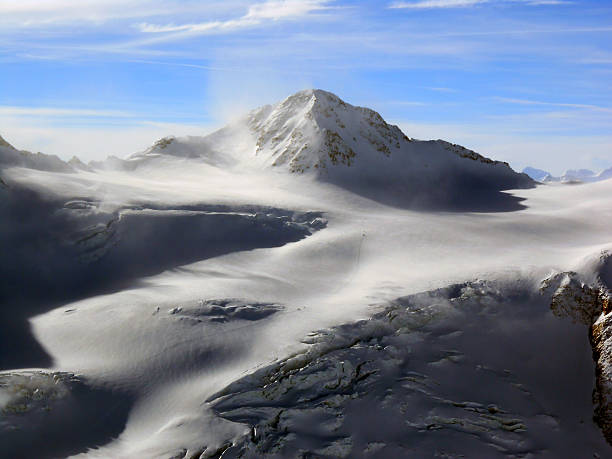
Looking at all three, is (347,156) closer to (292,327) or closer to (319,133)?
(319,133)

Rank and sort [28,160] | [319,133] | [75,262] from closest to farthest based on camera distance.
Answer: [75,262] < [28,160] < [319,133]

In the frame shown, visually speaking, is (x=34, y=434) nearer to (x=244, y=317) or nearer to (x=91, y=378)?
(x=91, y=378)

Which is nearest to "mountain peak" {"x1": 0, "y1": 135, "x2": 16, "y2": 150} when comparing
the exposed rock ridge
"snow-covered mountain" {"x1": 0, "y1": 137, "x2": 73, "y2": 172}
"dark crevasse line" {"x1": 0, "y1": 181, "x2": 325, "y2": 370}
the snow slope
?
"snow-covered mountain" {"x1": 0, "y1": 137, "x2": 73, "y2": 172}

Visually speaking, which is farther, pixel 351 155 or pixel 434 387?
pixel 351 155

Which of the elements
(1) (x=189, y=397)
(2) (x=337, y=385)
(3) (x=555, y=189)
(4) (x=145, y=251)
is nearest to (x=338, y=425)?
(2) (x=337, y=385)

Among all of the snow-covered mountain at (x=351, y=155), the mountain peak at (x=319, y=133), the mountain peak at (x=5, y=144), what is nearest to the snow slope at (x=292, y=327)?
the mountain peak at (x=5, y=144)

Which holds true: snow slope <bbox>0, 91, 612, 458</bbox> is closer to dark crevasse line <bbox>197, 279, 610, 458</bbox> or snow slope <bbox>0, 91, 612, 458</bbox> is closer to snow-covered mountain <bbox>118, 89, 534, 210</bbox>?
dark crevasse line <bbox>197, 279, 610, 458</bbox>

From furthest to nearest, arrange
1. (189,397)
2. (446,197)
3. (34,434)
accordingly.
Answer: (446,197) < (189,397) < (34,434)

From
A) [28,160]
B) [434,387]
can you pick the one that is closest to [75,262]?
[28,160]

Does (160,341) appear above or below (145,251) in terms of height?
below
